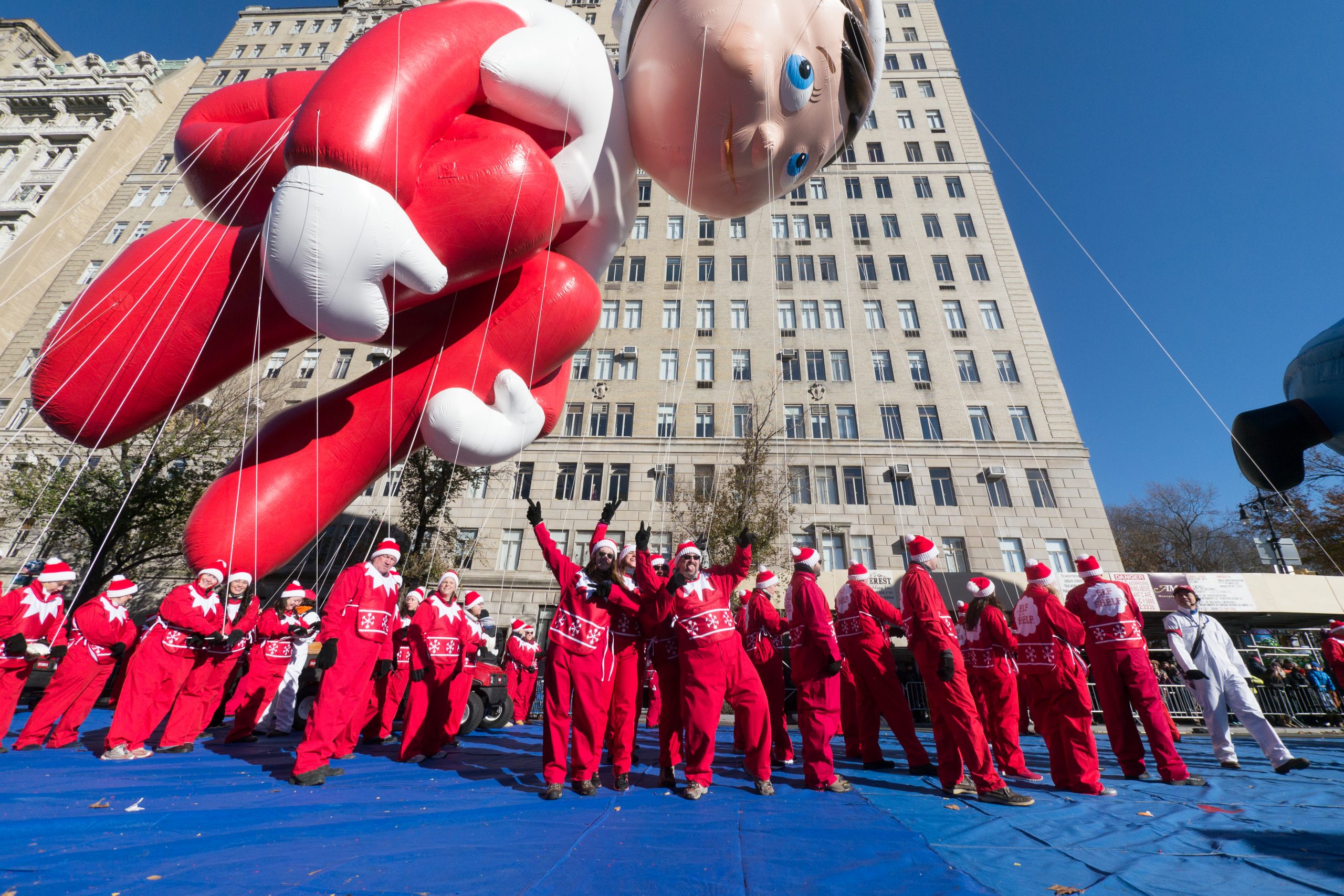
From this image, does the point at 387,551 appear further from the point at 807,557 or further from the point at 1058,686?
the point at 1058,686

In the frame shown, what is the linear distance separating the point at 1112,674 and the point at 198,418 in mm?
21562

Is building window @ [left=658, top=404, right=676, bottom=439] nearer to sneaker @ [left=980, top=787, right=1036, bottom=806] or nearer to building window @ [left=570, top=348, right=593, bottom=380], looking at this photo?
building window @ [left=570, top=348, right=593, bottom=380]

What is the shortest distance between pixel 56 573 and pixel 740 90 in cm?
832

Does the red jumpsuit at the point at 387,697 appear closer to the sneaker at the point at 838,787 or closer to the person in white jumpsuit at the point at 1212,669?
the sneaker at the point at 838,787

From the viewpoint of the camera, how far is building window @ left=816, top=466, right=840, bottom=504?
2006cm

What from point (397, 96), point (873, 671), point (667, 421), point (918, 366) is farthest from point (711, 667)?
point (918, 366)

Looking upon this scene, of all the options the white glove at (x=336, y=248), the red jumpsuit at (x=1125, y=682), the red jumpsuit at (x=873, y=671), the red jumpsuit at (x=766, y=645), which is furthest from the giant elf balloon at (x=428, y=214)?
the red jumpsuit at (x=1125, y=682)

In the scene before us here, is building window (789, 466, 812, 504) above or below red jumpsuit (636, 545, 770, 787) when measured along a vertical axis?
above

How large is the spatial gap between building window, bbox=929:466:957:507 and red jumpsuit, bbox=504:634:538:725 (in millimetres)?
14903

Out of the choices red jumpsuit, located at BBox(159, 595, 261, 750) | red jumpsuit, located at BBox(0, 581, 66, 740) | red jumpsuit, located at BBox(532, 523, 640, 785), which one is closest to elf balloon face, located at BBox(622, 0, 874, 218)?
red jumpsuit, located at BBox(532, 523, 640, 785)

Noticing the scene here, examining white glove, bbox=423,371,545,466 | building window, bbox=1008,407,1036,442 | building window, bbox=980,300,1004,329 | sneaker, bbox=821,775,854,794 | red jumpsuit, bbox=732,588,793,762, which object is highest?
building window, bbox=980,300,1004,329

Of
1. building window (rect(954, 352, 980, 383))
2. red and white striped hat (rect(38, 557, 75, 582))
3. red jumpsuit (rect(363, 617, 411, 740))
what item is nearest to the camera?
red and white striped hat (rect(38, 557, 75, 582))

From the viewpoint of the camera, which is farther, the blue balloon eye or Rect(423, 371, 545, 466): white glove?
the blue balloon eye

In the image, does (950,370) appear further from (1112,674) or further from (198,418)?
(198,418)
